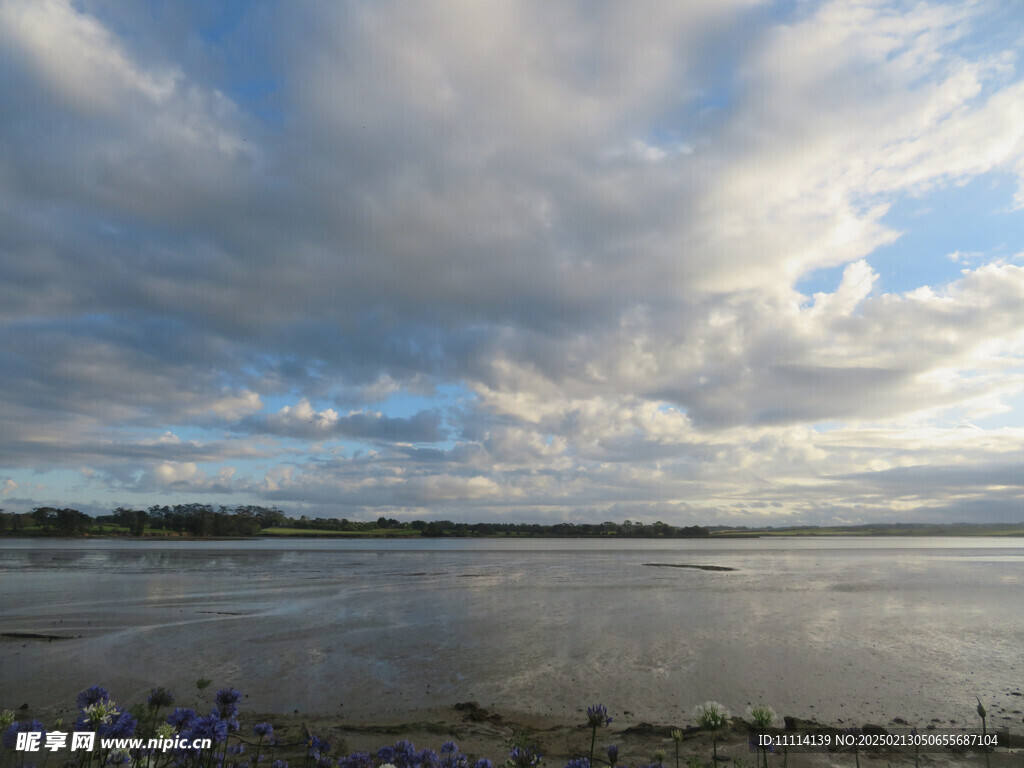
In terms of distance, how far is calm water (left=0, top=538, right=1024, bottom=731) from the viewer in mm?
12516

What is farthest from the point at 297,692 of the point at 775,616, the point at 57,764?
the point at 775,616

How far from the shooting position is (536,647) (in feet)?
57.4

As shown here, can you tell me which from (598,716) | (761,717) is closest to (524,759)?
(598,716)

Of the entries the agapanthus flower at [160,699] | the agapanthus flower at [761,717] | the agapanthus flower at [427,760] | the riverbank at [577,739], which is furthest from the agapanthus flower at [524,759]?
the riverbank at [577,739]

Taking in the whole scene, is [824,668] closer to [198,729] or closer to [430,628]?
[430,628]

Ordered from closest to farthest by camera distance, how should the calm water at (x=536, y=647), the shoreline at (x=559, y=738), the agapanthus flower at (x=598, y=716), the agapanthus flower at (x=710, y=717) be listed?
the agapanthus flower at (x=710, y=717), the agapanthus flower at (x=598, y=716), the shoreline at (x=559, y=738), the calm water at (x=536, y=647)

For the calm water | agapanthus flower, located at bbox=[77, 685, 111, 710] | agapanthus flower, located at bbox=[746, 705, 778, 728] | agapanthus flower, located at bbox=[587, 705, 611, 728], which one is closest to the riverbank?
the calm water

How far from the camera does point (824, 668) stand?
49.3ft

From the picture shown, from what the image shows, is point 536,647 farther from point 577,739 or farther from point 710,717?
point 710,717

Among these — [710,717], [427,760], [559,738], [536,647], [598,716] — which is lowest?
[536,647]

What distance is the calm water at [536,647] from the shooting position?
12.5 metres

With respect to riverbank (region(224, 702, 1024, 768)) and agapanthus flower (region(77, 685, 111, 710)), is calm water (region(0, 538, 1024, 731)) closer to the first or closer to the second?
riverbank (region(224, 702, 1024, 768))

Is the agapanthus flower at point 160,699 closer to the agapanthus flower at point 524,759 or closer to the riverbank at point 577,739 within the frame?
the agapanthus flower at point 524,759

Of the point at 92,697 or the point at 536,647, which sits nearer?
the point at 92,697
